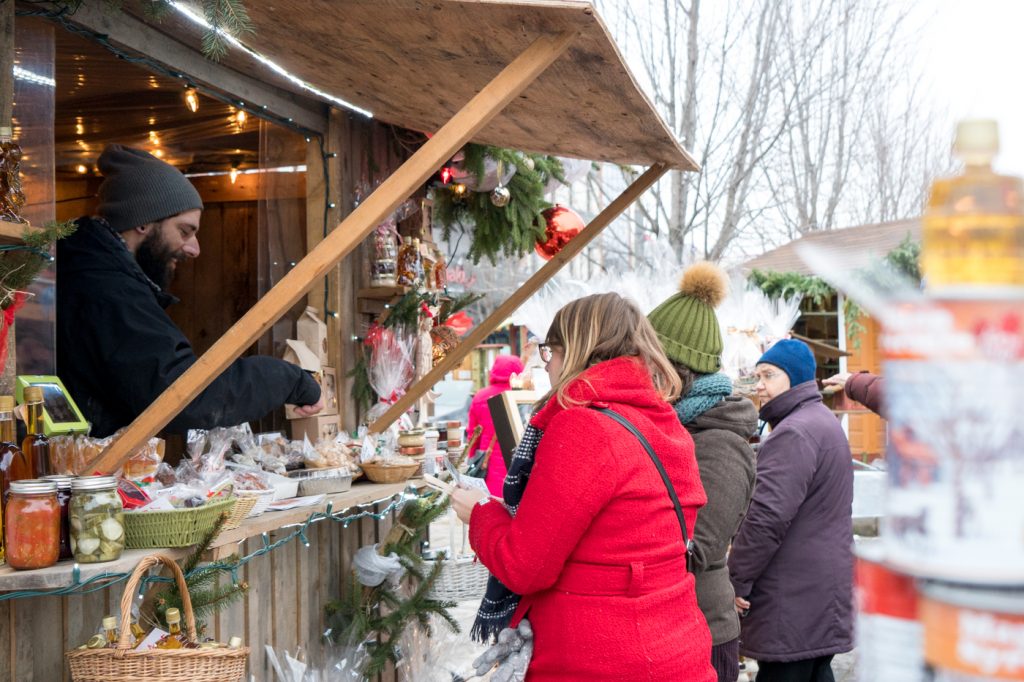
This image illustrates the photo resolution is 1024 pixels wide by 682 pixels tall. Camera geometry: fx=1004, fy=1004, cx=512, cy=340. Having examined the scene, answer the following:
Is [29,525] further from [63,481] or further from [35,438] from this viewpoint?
[35,438]

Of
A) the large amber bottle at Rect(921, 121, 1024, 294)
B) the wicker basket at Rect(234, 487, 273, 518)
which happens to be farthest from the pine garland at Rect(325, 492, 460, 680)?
the large amber bottle at Rect(921, 121, 1024, 294)

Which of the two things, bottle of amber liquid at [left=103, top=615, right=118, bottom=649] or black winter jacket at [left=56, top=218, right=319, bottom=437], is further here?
black winter jacket at [left=56, top=218, right=319, bottom=437]

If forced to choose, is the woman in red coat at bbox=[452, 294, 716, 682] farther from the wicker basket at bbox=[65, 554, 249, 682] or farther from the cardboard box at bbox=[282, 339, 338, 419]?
the cardboard box at bbox=[282, 339, 338, 419]

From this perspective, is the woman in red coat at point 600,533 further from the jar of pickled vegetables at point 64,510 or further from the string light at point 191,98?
the string light at point 191,98

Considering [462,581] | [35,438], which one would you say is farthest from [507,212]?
[35,438]

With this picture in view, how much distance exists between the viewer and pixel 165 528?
264 centimetres

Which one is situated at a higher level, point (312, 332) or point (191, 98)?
point (191, 98)

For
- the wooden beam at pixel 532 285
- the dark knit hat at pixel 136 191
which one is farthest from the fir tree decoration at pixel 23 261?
the wooden beam at pixel 532 285

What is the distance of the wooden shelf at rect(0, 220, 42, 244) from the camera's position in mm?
2396

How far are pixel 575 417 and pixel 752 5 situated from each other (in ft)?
33.3

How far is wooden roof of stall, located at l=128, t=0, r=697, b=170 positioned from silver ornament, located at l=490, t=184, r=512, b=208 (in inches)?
52.9

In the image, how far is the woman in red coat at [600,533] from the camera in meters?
2.61

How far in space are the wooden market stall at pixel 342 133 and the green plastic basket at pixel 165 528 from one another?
8cm

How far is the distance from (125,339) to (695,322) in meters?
2.01
